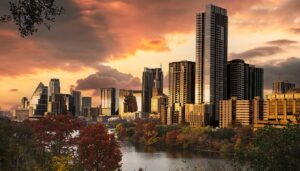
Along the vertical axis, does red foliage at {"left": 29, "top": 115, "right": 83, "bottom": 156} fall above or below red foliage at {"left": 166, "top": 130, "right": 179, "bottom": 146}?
above

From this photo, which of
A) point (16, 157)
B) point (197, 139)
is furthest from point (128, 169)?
point (197, 139)

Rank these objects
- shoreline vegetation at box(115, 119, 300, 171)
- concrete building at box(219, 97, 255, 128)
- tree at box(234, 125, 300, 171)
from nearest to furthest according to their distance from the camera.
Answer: tree at box(234, 125, 300, 171) < shoreline vegetation at box(115, 119, 300, 171) < concrete building at box(219, 97, 255, 128)

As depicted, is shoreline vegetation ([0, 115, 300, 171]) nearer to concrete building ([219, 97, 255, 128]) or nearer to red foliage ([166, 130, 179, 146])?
red foliage ([166, 130, 179, 146])

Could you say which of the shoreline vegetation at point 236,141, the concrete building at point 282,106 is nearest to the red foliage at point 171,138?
the shoreline vegetation at point 236,141

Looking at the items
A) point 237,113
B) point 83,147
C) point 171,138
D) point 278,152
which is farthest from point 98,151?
point 237,113

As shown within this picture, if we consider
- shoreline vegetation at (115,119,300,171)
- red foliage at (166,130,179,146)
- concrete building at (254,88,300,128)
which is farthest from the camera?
concrete building at (254,88,300,128)

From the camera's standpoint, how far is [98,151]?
47.1 meters

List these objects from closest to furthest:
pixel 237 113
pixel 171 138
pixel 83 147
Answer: pixel 83 147
pixel 171 138
pixel 237 113

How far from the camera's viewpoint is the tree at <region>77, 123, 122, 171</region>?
45125 mm

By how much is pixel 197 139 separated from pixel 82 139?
74.7 m

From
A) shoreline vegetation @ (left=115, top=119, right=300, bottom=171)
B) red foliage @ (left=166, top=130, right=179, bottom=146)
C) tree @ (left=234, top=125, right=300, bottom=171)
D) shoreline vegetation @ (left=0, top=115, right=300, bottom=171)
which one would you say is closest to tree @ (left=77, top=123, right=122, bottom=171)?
shoreline vegetation @ (left=0, top=115, right=300, bottom=171)

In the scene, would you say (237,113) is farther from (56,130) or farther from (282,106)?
(56,130)

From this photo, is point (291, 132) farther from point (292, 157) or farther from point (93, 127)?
point (93, 127)

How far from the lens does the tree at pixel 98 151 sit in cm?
4512
